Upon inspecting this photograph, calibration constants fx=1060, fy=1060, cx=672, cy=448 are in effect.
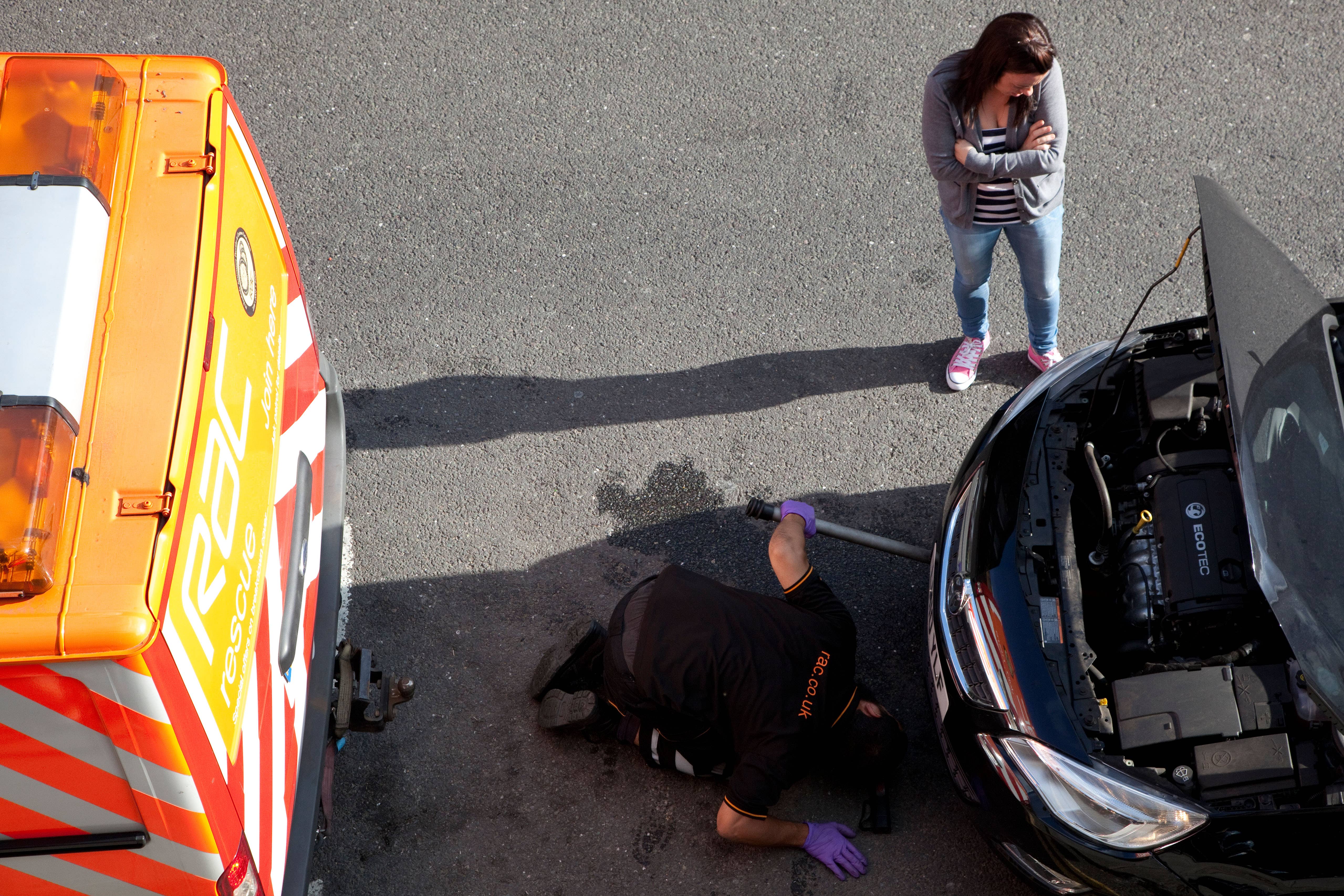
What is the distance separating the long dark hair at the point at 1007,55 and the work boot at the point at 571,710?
256cm

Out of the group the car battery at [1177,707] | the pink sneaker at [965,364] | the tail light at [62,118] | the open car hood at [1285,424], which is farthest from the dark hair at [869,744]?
the tail light at [62,118]

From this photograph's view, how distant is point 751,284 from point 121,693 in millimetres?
3452

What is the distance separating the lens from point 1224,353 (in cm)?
300

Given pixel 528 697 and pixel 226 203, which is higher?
pixel 226 203

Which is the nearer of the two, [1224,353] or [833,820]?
[1224,353]

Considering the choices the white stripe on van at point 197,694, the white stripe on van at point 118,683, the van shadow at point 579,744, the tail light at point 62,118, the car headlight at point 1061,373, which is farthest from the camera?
the car headlight at point 1061,373

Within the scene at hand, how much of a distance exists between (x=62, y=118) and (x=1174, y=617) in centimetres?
343

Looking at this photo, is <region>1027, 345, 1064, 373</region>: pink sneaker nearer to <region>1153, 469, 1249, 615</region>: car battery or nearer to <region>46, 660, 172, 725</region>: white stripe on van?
<region>1153, 469, 1249, 615</region>: car battery

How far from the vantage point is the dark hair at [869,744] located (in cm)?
353

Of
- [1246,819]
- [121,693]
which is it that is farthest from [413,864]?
[1246,819]

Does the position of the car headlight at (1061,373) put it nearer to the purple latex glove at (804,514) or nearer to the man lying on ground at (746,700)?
the purple latex glove at (804,514)

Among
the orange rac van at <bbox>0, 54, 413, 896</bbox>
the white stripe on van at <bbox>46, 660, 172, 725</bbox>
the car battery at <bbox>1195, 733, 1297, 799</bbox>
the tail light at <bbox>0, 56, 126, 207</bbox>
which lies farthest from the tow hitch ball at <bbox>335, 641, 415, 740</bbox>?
the car battery at <bbox>1195, 733, 1297, 799</bbox>

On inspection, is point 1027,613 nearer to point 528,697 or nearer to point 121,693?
point 528,697

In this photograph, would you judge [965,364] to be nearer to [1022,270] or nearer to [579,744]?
[1022,270]
